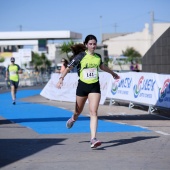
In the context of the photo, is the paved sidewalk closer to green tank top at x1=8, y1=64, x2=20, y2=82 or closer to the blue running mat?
the blue running mat

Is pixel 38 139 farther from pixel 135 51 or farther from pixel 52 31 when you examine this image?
pixel 135 51

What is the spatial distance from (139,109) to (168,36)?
358 centimetres

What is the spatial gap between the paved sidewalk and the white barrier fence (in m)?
2.59

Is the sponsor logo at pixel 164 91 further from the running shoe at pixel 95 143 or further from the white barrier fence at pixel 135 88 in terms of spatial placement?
the running shoe at pixel 95 143

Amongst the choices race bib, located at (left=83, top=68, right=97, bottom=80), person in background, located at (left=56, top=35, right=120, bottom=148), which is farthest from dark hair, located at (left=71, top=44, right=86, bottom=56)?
race bib, located at (left=83, top=68, right=97, bottom=80)

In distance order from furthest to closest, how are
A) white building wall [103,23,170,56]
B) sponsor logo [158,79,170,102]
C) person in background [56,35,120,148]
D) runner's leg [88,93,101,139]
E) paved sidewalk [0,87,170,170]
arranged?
white building wall [103,23,170,56], sponsor logo [158,79,170,102], person in background [56,35,120,148], runner's leg [88,93,101,139], paved sidewalk [0,87,170,170]

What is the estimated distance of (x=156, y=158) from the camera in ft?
28.5

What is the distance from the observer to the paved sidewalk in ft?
26.8

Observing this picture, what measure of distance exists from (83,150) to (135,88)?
9.00 metres

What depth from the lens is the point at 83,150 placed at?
958 cm

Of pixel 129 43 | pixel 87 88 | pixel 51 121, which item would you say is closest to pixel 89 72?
pixel 87 88

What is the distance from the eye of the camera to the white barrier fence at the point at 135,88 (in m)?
16.3

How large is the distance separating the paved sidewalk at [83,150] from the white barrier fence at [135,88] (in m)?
2.59

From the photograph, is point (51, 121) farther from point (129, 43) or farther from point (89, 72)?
point (129, 43)
